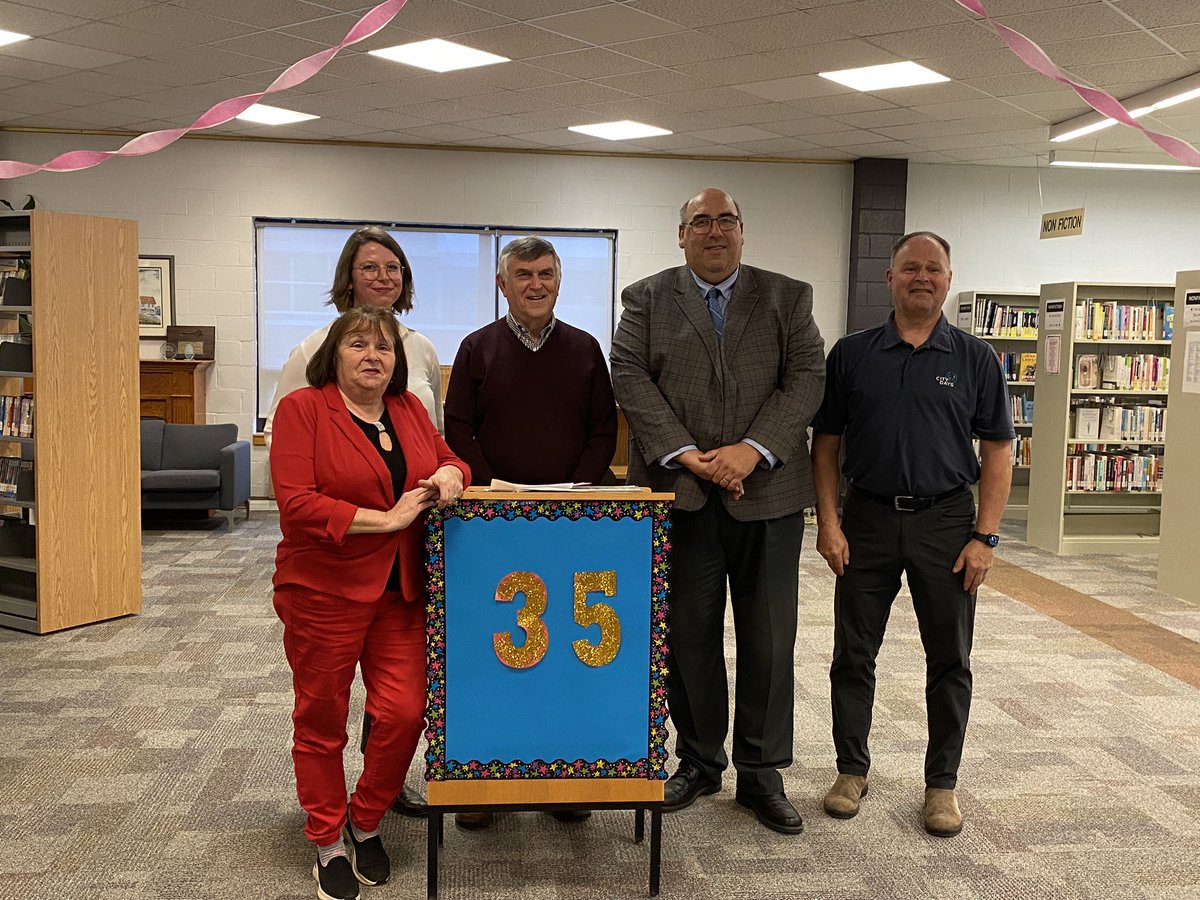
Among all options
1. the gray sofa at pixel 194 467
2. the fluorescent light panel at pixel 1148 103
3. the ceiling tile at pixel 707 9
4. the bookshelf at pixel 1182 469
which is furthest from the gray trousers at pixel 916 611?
the gray sofa at pixel 194 467

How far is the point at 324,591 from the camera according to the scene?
250 centimetres

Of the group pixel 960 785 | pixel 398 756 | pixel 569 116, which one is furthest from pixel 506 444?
pixel 569 116

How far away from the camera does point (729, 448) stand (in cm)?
287

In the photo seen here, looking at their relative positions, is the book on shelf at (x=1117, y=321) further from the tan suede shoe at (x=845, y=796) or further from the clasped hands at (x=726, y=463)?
the clasped hands at (x=726, y=463)

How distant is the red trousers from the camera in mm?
2521

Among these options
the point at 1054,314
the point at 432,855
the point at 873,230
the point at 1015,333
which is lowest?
the point at 432,855

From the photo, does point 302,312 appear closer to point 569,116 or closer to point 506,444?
point 569,116

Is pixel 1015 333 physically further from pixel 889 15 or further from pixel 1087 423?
pixel 889 15

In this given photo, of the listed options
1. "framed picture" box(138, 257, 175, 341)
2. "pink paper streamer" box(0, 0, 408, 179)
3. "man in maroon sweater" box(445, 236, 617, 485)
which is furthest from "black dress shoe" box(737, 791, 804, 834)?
"framed picture" box(138, 257, 175, 341)

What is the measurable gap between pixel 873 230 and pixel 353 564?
7819mm

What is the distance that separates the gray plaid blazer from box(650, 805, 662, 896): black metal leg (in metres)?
0.80

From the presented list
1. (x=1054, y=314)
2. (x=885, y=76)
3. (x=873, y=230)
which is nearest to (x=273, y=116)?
(x=885, y=76)

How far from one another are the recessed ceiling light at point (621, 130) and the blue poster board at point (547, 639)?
19.8 feet

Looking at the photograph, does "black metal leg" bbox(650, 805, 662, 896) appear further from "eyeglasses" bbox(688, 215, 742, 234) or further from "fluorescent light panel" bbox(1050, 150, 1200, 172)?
"fluorescent light panel" bbox(1050, 150, 1200, 172)
